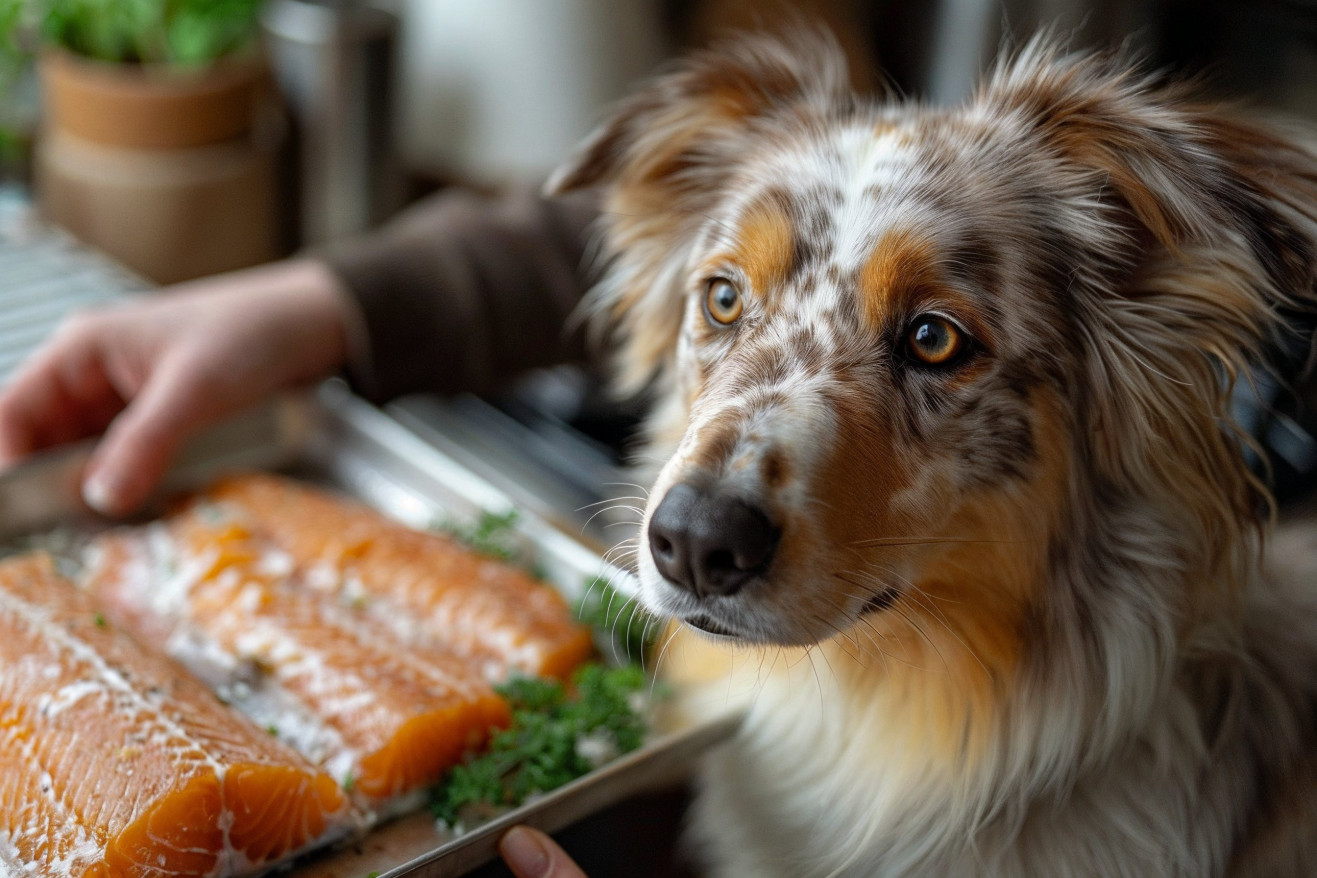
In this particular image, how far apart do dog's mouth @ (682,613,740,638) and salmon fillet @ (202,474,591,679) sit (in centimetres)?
43

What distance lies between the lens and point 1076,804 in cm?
123

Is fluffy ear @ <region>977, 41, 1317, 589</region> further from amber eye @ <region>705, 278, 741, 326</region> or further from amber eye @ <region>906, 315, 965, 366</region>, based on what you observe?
amber eye @ <region>705, 278, 741, 326</region>

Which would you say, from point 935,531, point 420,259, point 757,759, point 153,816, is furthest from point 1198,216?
point 420,259

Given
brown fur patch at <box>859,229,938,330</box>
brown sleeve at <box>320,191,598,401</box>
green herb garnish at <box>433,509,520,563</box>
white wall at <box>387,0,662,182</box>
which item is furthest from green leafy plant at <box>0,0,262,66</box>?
brown fur patch at <box>859,229,938,330</box>

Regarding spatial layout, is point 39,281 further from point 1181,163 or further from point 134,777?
point 1181,163

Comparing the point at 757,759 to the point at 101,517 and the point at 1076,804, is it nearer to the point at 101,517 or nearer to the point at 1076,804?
the point at 1076,804

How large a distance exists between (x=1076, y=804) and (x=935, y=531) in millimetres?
338

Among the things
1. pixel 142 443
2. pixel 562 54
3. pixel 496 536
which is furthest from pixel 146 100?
pixel 496 536

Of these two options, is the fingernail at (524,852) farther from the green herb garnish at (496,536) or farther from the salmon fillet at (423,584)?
the green herb garnish at (496,536)

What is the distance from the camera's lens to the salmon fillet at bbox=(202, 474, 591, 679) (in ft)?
5.00

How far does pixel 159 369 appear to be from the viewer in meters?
1.76

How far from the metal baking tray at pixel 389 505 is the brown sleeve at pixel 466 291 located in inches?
4.5

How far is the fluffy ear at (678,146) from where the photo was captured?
143 cm

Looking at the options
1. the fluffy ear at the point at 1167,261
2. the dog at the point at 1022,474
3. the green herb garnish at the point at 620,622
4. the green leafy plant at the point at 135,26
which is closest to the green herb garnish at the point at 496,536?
the green herb garnish at the point at 620,622
